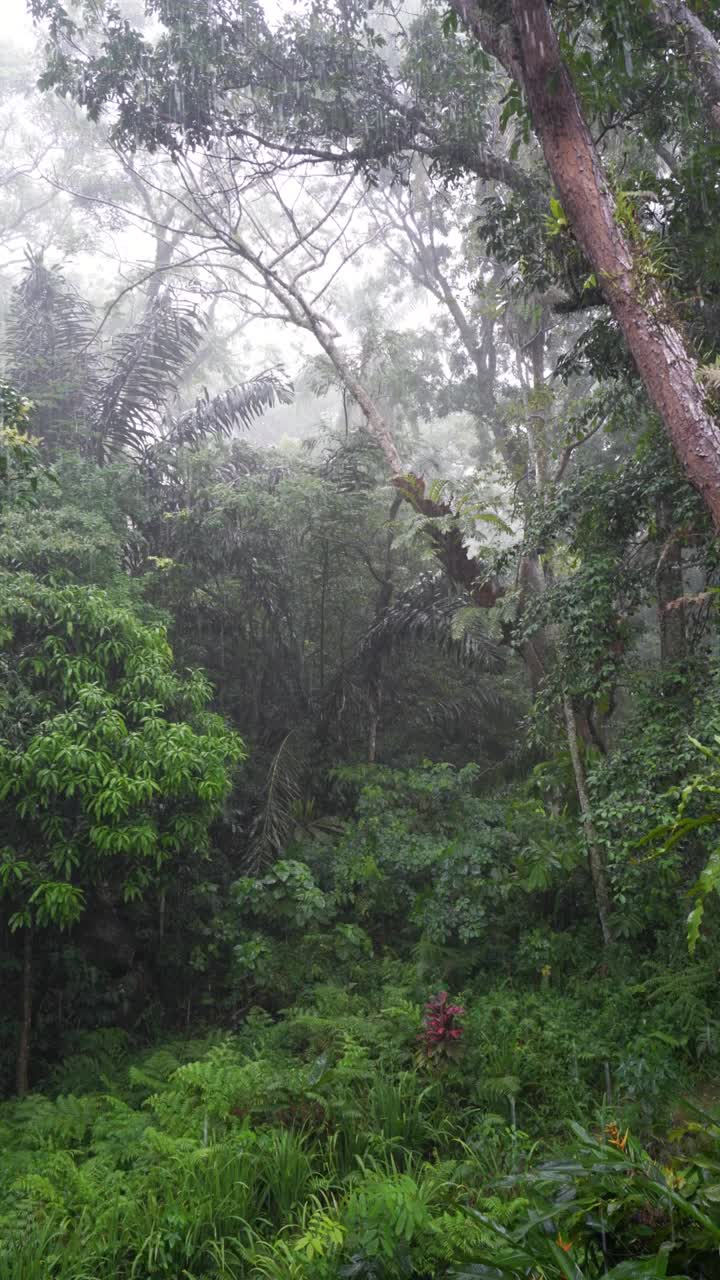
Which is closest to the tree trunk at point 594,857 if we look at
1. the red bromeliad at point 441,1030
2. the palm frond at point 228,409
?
the red bromeliad at point 441,1030

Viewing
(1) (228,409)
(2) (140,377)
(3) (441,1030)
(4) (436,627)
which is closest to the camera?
(3) (441,1030)

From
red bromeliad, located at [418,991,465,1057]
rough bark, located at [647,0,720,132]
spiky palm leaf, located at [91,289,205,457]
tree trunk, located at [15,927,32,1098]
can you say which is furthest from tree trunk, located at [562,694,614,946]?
spiky palm leaf, located at [91,289,205,457]

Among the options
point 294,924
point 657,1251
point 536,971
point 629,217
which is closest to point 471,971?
point 536,971

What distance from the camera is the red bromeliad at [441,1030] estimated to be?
482 cm

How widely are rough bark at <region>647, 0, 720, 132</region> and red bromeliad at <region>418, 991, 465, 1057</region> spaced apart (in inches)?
240

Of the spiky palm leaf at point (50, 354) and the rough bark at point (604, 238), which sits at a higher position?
the spiky palm leaf at point (50, 354)

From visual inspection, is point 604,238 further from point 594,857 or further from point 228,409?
point 228,409

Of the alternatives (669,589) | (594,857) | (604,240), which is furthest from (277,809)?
(604,240)

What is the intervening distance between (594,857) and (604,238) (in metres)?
4.02

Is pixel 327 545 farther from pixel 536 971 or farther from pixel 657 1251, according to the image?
pixel 657 1251

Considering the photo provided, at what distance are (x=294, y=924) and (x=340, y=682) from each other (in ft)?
9.20

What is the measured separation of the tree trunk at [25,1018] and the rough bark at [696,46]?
24.5ft

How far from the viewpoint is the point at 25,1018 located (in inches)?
242

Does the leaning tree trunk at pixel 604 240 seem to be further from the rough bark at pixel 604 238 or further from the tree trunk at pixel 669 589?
the tree trunk at pixel 669 589
